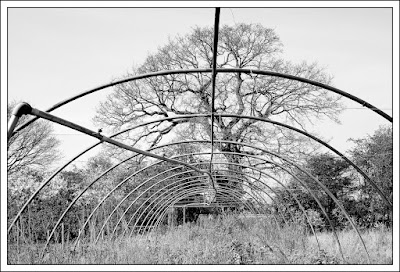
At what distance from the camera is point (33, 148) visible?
42.0 feet

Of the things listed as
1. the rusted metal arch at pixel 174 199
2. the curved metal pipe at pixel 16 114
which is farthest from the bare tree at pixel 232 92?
the curved metal pipe at pixel 16 114

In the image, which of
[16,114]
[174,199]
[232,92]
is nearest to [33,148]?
[174,199]

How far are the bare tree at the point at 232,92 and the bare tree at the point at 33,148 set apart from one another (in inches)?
148

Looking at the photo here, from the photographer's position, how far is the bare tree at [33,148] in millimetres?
11805

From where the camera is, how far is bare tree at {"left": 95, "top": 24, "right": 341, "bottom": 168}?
16.9 metres

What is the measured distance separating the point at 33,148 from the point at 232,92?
7.97 m

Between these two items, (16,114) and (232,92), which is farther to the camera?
(232,92)

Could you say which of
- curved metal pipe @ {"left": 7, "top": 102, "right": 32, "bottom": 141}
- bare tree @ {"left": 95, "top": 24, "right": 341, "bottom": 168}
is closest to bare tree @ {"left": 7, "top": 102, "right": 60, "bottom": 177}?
bare tree @ {"left": 95, "top": 24, "right": 341, "bottom": 168}

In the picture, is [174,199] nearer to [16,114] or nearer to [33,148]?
[33,148]

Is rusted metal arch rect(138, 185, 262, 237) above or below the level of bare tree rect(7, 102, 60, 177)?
below

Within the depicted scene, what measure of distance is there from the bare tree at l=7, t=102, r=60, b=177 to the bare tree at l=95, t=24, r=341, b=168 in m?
3.76

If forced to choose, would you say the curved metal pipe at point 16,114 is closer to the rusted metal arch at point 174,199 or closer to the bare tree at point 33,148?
the bare tree at point 33,148

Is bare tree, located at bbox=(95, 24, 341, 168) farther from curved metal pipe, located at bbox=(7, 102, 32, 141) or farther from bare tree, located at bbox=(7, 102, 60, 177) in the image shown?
curved metal pipe, located at bbox=(7, 102, 32, 141)

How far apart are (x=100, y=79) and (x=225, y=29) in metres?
5.15
